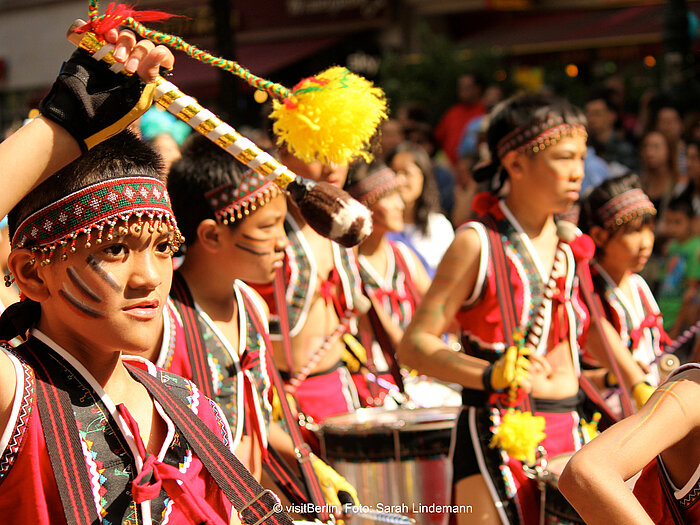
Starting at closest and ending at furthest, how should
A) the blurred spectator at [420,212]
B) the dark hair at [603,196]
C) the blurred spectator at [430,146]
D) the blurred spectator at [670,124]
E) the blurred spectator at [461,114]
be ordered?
the dark hair at [603,196] → the blurred spectator at [420,212] → the blurred spectator at [670,124] → the blurred spectator at [430,146] → the blurred spectator at [461,114]

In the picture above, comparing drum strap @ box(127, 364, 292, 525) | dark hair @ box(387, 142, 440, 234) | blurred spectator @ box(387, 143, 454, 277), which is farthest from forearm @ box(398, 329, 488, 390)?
dark hair @ box(387, 142, 440, 234)

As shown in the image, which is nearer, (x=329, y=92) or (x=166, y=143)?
(x=329, y=92)

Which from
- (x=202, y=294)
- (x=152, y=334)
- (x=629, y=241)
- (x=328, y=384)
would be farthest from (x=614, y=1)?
(x=152, y=334)

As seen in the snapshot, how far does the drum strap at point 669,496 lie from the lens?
2.42 metres

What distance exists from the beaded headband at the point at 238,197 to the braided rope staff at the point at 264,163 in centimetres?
101

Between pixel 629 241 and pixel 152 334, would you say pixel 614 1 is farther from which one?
pixel 152 334

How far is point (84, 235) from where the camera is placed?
6.67ft

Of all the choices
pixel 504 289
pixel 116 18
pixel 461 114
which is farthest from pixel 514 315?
pixel 461 114

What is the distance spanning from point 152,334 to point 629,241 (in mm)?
3595

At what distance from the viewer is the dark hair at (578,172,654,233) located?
522 cm

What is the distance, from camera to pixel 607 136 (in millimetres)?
8758

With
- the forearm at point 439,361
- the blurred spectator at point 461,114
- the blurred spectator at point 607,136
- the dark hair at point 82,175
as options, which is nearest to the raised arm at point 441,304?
the forearm at point 439,361

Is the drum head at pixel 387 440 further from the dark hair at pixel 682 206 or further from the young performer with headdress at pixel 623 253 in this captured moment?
the dark hair at pixel 682 206

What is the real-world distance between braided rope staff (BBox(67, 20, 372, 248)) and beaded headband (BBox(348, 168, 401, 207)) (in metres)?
3.93
